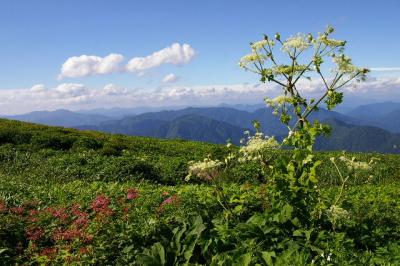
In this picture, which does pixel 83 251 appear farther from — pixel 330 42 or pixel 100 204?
pixel 330 42

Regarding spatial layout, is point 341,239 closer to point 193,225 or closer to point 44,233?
point 193,225

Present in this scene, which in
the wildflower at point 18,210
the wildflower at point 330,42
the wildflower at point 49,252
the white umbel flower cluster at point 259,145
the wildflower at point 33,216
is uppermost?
the wildflower at point 330,42

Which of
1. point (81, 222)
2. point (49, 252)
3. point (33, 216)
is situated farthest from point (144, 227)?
point (33, 216)

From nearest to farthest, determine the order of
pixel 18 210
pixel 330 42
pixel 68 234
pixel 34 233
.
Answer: pixel 330 42, pixel 68 234, pixel 34 233, pixel 18 210

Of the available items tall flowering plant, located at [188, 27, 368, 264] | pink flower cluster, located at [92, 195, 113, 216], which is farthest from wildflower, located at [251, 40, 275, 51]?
pink flower cluster, located at [92, 195, 113, 216]

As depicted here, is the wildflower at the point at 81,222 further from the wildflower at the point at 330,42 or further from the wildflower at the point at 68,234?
the wildflower at the point at 330,42

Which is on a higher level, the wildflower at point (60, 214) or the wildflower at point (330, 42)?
the wildflower at point (330, 42)

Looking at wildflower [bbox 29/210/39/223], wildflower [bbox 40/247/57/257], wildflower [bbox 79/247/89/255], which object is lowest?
wildflower [bbox 40/247/57/257]

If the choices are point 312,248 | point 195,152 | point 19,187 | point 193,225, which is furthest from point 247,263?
point 195,152

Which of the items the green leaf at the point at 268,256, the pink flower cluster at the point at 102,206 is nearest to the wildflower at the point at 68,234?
the pink flower cluster at the point at 102,206

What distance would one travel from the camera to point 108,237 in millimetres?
10453

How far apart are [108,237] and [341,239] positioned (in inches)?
214

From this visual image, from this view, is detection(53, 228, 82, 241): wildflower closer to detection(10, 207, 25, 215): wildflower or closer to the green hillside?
the green hillside

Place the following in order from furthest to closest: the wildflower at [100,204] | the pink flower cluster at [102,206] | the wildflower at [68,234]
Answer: the wildflower at [100,204]
the pink flower cluster at [102,206]
the wildflower at [68,234]
